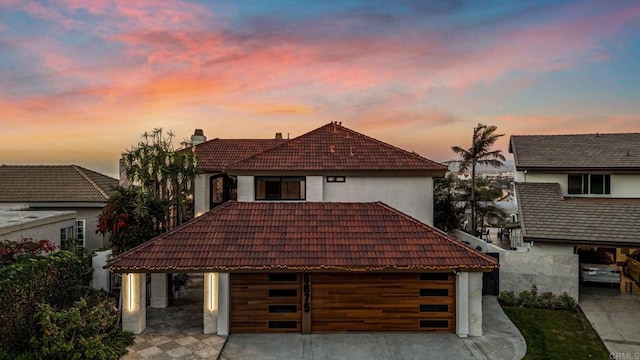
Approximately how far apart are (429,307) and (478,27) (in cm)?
1447

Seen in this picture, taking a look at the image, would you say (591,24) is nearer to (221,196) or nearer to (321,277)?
(321,277)

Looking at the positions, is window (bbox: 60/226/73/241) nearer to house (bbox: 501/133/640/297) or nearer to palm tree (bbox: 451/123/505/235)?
house (bbox: 501/133/640/297)

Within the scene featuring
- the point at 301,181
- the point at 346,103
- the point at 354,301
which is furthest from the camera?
the point at 346,103

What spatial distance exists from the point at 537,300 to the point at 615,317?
2.40 meters

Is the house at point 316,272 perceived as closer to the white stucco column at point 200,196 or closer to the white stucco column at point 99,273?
the white stucco column at point 99,273

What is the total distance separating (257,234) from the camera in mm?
12789

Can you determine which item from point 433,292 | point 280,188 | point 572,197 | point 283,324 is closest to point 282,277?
point 283,324

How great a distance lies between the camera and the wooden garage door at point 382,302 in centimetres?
1205

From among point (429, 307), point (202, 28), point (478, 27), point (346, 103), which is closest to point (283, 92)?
point (346, 103)

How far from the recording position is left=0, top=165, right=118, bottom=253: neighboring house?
2034cm

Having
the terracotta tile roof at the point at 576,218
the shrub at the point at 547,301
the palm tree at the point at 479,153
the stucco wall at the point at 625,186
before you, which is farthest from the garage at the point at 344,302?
the palm tree at the point at 479,153

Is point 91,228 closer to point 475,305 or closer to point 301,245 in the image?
point 301,245

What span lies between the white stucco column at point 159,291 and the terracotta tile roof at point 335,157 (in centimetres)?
551

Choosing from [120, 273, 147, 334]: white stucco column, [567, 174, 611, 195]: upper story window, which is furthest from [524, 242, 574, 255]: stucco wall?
[120, 273, 147, 334]: white stucco column
